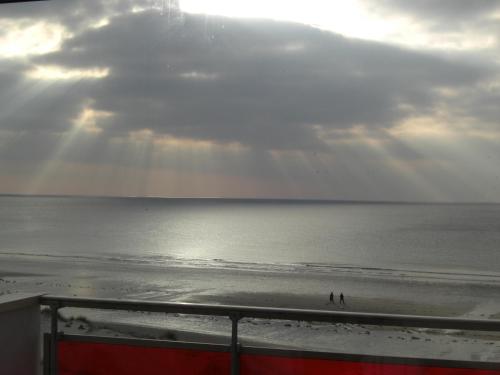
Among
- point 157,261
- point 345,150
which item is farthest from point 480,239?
→ point 157,261

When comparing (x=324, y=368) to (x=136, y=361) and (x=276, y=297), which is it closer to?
(x=136, y=361)

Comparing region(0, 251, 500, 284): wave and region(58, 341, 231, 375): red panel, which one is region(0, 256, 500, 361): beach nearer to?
region(0, 251, 500, 284): wave

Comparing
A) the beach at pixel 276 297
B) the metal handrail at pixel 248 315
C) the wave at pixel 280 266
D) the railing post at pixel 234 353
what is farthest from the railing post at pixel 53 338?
the wave at pixel 280 266

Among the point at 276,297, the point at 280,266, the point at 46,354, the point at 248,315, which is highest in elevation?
the point at 248,315

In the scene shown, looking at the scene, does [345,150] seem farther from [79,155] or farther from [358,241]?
[79,155]

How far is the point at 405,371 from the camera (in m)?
2.00

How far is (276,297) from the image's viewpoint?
85.4ft

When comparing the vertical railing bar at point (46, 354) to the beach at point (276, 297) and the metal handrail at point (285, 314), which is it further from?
the beach at point (276, 297)

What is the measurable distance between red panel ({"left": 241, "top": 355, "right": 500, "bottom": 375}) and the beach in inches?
355

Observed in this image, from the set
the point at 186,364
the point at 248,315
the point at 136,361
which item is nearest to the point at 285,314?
the point at 248,315

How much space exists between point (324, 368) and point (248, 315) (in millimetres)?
342

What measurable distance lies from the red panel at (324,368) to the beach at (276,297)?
29.6 feet

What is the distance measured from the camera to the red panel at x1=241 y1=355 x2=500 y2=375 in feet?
6.53

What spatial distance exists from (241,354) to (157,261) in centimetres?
4136
